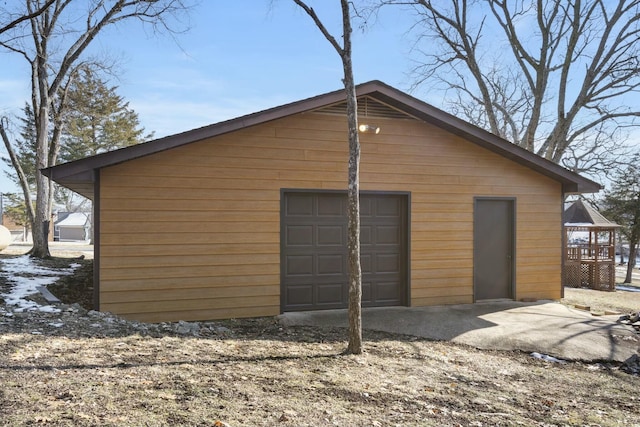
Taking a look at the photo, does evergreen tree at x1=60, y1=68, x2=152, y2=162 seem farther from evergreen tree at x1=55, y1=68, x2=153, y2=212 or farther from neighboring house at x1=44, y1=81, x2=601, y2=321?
neighboring house at x1=44, y1=81, x2=601, y2=321

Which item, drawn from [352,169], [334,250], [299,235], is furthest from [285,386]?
[334,250]

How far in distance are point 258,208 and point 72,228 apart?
4244cm

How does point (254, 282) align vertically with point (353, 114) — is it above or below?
below

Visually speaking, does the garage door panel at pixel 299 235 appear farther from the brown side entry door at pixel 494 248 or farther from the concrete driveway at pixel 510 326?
the brown side entry door at pixel 494 248

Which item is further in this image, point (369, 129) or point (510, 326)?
point (369, 129)

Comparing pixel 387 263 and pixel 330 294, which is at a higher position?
pixel 387 263

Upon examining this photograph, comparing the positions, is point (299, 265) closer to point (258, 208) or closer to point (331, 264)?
point (331, 264)

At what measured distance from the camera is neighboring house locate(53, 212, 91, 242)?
42.2 meters

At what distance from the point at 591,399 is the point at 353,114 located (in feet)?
→ 12.0

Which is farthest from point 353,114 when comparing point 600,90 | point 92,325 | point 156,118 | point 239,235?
point 156,118

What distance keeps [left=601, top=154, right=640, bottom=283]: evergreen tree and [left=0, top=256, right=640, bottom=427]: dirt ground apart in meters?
18.0

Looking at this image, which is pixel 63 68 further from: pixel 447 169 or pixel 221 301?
pixel 447 169

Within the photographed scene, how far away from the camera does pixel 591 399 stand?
4156mm

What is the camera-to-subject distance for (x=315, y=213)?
752cm
